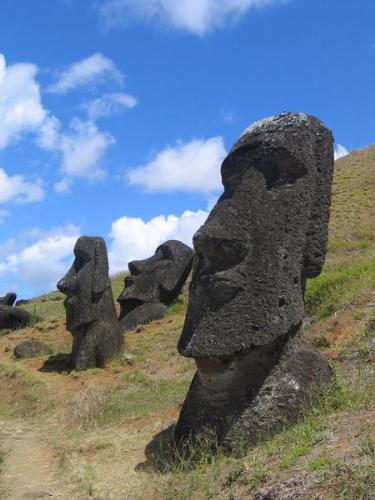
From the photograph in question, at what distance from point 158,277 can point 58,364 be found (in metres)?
5.46

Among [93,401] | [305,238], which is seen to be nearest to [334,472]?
[305,238]

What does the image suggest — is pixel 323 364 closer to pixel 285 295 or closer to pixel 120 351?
pixel 285 295

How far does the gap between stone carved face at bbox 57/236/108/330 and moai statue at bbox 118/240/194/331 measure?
12.1ft

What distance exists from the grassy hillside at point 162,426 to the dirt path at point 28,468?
2 centimetres

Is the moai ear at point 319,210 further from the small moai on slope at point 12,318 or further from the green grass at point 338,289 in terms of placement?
the small moai on slope at point 12,318

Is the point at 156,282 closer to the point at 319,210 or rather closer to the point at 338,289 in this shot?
the point at 338,289

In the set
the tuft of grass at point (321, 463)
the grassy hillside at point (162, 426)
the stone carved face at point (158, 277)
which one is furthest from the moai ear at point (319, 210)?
the stone carved face at point (158, 277)

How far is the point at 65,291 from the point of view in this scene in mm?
15750

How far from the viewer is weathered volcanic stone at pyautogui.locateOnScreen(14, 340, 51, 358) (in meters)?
16.9

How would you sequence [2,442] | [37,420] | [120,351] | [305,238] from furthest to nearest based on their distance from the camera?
[120,351] < [37,420] < [2,442] < [305,238]

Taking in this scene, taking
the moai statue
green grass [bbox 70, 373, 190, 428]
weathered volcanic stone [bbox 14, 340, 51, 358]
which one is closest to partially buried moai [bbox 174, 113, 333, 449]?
green grass [bbox 70, 373, 190, 428]

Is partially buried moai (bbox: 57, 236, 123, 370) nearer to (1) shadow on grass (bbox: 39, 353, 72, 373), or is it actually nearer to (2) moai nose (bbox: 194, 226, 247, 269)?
(1) shadow on grass (bbox: 39, 353, 72, 373)

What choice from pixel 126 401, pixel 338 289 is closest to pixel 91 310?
pixel 126 401

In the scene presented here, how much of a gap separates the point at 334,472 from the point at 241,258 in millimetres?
2999
